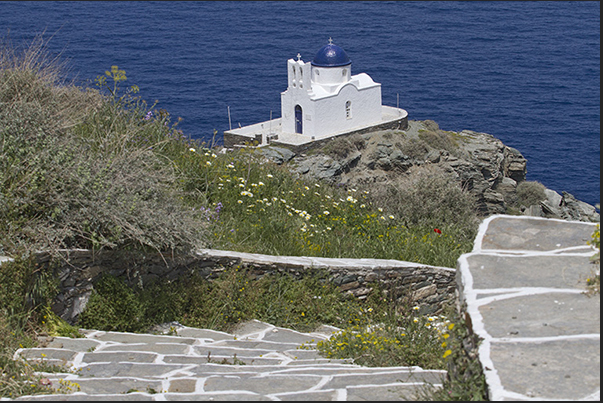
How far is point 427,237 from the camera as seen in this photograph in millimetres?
10648

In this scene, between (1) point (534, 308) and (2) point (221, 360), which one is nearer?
(1) point (534, 308)

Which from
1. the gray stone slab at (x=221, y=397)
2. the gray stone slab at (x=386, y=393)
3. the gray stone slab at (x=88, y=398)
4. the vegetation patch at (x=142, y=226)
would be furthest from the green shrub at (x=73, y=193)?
the gray stone slab at (x=386, y=393)

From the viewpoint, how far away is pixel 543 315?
155 inches


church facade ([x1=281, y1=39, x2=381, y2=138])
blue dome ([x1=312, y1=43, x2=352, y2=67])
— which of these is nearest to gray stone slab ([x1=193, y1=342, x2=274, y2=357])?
church facade ([x1=281, y1=39, x2=381, y2=138])

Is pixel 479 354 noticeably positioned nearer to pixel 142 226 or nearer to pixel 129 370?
pixel 129 370

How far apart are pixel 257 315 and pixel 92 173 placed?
2.34 m

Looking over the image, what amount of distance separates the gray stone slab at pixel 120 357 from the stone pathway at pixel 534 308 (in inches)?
111

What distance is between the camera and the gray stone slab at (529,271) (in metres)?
4.29

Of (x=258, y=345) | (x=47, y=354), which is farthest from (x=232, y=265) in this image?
(x=47, y=354)

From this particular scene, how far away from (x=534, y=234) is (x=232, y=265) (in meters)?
3.55

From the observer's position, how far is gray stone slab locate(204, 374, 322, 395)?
4.48 meters

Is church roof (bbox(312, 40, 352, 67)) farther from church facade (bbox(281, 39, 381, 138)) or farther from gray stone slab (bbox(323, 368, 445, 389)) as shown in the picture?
gray stone slab (bbox(323, 368, 445, 389))

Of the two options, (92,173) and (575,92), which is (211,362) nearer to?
(92,173)

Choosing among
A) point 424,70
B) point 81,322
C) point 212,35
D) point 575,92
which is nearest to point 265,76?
point 424,70
